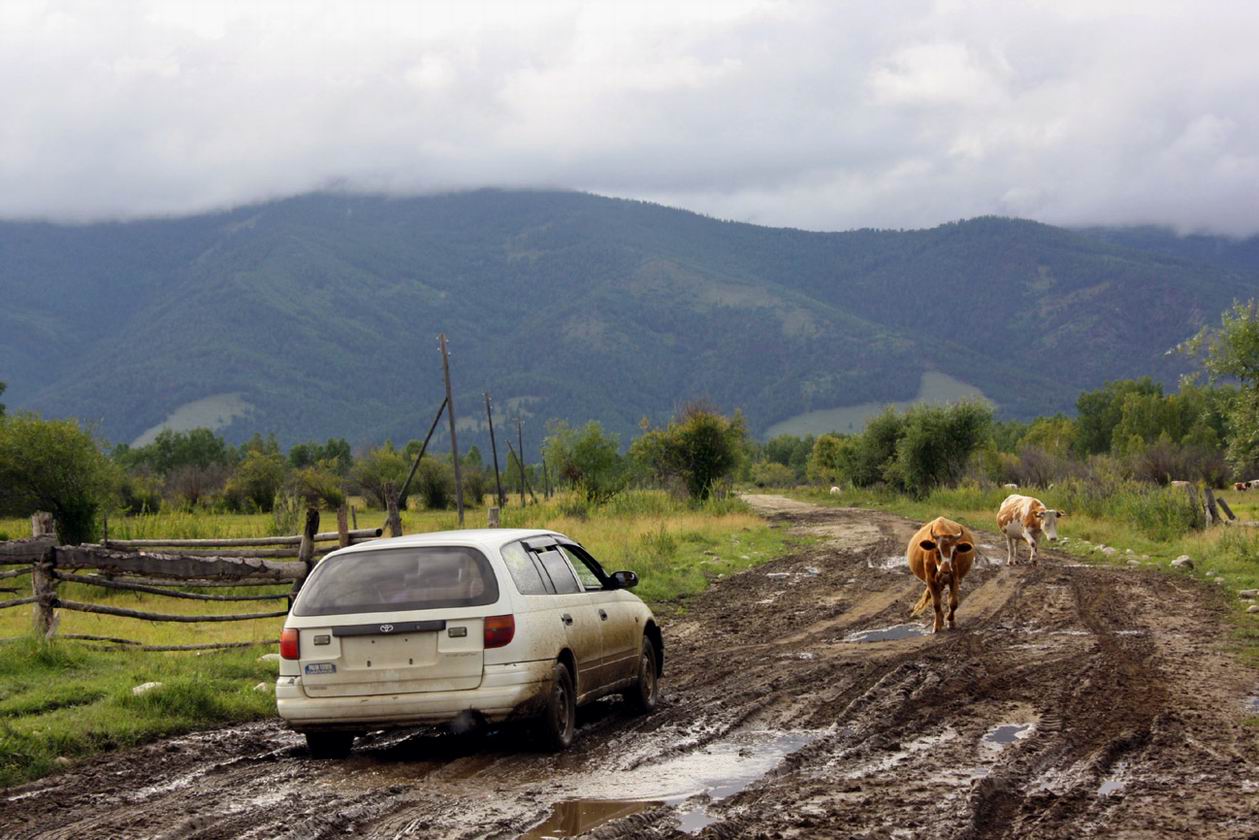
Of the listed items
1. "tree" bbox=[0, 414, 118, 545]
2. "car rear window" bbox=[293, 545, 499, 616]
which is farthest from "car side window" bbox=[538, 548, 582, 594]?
"tree" bbox=[0, 414, 118, 545]

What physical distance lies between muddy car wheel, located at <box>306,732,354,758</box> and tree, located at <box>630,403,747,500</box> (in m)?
49.7

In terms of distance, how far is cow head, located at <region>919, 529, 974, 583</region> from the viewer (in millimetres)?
15938

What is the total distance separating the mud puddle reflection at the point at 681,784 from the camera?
709cm

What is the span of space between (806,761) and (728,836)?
2005 millimetres

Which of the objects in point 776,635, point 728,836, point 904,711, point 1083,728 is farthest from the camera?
point 776,635

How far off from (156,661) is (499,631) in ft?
22.3

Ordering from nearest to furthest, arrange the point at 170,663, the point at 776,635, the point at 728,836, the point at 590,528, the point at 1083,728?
the point at 728,836 < the point at 1083,728 < the point at 170,663 < the point at 776,635 < the point at 590,528

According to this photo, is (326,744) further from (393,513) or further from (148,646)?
(393,513)

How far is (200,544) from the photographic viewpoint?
2208 centimetres

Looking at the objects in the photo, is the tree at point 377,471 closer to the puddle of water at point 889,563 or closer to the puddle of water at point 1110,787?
the puddle of water at point 889,563

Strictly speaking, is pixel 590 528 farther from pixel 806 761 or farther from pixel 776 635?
pixel 806 761

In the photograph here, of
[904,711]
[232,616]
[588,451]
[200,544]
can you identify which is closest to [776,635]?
[904,711]

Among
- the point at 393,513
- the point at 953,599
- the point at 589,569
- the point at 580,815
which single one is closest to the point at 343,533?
the point at 393,513

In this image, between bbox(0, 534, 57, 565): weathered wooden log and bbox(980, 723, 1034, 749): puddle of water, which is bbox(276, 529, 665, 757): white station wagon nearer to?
bbox(980, 723, 1034, 749): puddle of water
